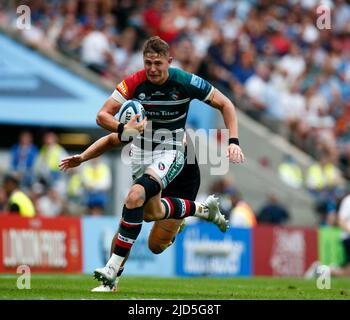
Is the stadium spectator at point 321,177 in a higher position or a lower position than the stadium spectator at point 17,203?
higher

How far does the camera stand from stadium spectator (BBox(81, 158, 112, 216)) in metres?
22.8

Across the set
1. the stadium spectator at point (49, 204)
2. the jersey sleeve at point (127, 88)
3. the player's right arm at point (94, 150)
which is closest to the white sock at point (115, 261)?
the player's right arm at point (94, 150)

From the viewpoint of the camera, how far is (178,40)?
26812mm

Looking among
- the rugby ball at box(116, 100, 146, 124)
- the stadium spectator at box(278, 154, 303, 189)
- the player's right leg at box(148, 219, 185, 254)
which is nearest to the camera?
the rugby ball at box(116, 100, 146, 124)

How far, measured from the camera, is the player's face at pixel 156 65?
1223 centimetres

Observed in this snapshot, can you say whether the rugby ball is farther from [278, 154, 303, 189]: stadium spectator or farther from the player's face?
[278, 154, 303, 189]: stadium spectator

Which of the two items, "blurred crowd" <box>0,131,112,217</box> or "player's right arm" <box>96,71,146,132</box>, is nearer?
"player's right arm" <box>96,71,146,132</box>

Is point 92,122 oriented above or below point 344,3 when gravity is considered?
below

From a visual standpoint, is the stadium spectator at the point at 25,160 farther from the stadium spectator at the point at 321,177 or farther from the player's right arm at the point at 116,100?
the player's right arm at the point at 116,100

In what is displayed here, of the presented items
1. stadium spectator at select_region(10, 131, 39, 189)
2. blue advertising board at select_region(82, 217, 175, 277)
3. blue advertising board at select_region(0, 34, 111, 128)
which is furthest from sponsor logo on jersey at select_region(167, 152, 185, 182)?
blue advertising board at select_region(0, 34, 111, 128)

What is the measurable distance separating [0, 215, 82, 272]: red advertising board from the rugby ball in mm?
7421

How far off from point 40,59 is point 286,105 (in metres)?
7.05
